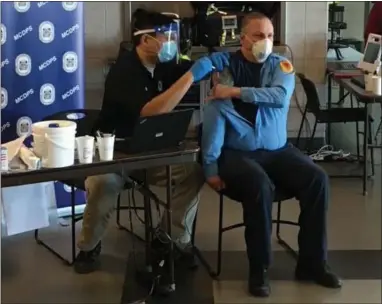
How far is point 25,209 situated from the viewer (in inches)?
125

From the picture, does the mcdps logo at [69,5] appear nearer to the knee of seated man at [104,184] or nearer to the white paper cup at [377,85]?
the knee of seated man at [104,184]

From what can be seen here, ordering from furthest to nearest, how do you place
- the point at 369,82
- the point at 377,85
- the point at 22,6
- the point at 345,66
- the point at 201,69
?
the point at 345,66 → the point at 369,82 → the point at 22,6 → the point at 377,85 → the point at 201,69

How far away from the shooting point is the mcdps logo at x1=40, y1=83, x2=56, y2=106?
332cm

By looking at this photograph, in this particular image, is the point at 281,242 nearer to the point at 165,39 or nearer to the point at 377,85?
the point at 377,85

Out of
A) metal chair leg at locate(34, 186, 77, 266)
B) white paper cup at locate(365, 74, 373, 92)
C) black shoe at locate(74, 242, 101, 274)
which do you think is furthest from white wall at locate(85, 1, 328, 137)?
black shoe at locate(74, 242, 101, 274)

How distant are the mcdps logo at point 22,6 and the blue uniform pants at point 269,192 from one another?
1.18 m

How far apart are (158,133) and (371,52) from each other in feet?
6.91

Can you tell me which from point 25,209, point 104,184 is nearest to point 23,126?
point 25,209

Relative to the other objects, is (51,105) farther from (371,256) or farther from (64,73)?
(371,256)

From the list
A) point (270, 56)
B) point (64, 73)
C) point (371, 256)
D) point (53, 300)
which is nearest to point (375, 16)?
point (270, 56)

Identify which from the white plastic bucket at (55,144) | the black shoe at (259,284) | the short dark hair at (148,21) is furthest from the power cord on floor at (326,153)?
the white plastic bucket at (55,144)

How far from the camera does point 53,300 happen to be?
2.62 m

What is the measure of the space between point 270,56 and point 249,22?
17cm

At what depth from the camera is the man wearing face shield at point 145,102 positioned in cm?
260
